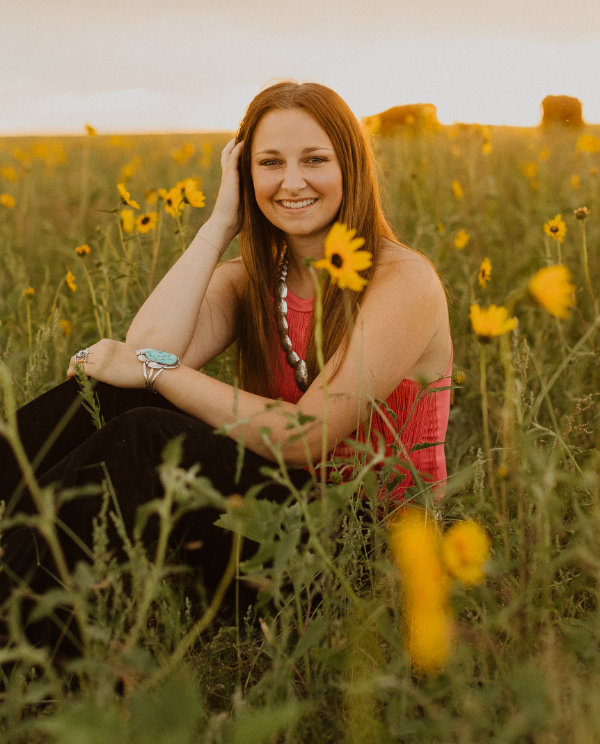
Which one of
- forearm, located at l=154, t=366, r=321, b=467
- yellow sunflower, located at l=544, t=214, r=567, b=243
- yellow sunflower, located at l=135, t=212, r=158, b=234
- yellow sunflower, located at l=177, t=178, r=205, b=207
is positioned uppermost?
yellow sunflower, located at l=177, t=178, r=205, b=207

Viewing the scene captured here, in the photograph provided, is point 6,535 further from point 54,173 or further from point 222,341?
point 54,173

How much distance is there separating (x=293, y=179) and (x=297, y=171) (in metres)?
0.03

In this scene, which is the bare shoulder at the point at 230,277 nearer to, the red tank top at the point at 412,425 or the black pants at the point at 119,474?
the red tank top at the point at 412,425

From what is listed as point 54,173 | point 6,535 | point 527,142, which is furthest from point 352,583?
point 54,173

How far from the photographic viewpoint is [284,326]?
2041mm

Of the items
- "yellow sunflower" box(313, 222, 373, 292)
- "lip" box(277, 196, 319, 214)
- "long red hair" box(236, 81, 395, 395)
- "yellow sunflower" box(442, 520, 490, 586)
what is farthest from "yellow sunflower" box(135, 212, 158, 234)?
"yellow sunflower" box(442, 520, 490, 586)

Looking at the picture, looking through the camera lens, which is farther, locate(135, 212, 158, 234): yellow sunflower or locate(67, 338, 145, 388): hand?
locate(135, 212, 158, 234): yellow sunflower

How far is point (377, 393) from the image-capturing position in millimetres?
1698

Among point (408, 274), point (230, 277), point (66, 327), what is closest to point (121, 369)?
point (230, 277)

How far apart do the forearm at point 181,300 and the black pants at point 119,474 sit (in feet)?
0.99

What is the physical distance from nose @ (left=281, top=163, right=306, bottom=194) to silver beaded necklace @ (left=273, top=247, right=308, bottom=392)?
29cm

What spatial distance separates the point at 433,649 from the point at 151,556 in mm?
620

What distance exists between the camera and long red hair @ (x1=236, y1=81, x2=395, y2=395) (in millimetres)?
1861

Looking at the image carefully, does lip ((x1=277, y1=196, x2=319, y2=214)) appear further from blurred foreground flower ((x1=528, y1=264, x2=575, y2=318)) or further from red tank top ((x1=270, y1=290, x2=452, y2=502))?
blurred foreground flower ((x1=528, y1=264, x2=575, y2=318))
